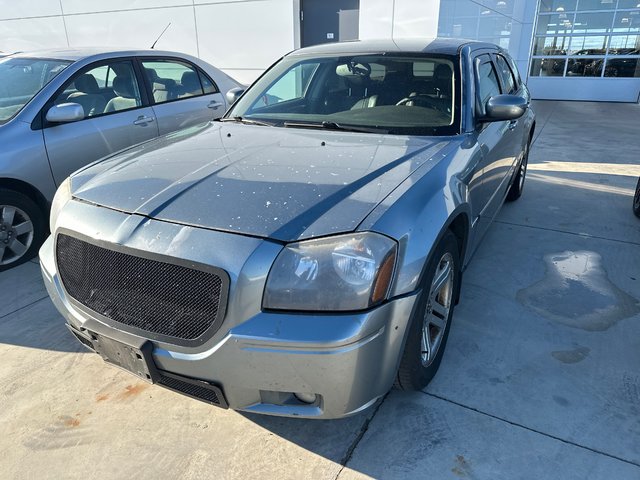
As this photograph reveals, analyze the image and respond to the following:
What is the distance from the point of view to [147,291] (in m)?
1.92

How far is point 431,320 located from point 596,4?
16.3m

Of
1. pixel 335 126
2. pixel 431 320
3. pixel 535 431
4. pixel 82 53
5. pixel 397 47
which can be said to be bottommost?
pixel 535 431

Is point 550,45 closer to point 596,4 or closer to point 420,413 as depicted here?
point 596,4

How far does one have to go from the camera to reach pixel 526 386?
8.46ft

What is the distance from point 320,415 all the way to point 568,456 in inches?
45.2

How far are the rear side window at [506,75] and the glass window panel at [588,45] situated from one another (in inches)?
488

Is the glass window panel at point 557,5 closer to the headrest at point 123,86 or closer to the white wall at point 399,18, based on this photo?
the white wall at point 399,18

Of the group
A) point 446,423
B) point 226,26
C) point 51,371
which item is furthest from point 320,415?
point 226,26

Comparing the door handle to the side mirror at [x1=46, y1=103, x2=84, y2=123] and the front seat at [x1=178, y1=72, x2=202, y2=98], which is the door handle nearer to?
the front seat at [x1=178, y1=72, x2=202, y2=98]

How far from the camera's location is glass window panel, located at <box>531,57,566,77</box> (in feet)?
50.1


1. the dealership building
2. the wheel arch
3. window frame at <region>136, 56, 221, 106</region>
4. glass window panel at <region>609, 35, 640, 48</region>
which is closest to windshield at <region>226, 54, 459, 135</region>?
window frame at <region>136, 56, 221, 106</region>

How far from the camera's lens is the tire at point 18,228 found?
383cm

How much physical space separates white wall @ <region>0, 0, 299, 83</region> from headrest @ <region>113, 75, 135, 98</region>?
4935 mm

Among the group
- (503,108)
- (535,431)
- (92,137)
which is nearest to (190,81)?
(92,137)
